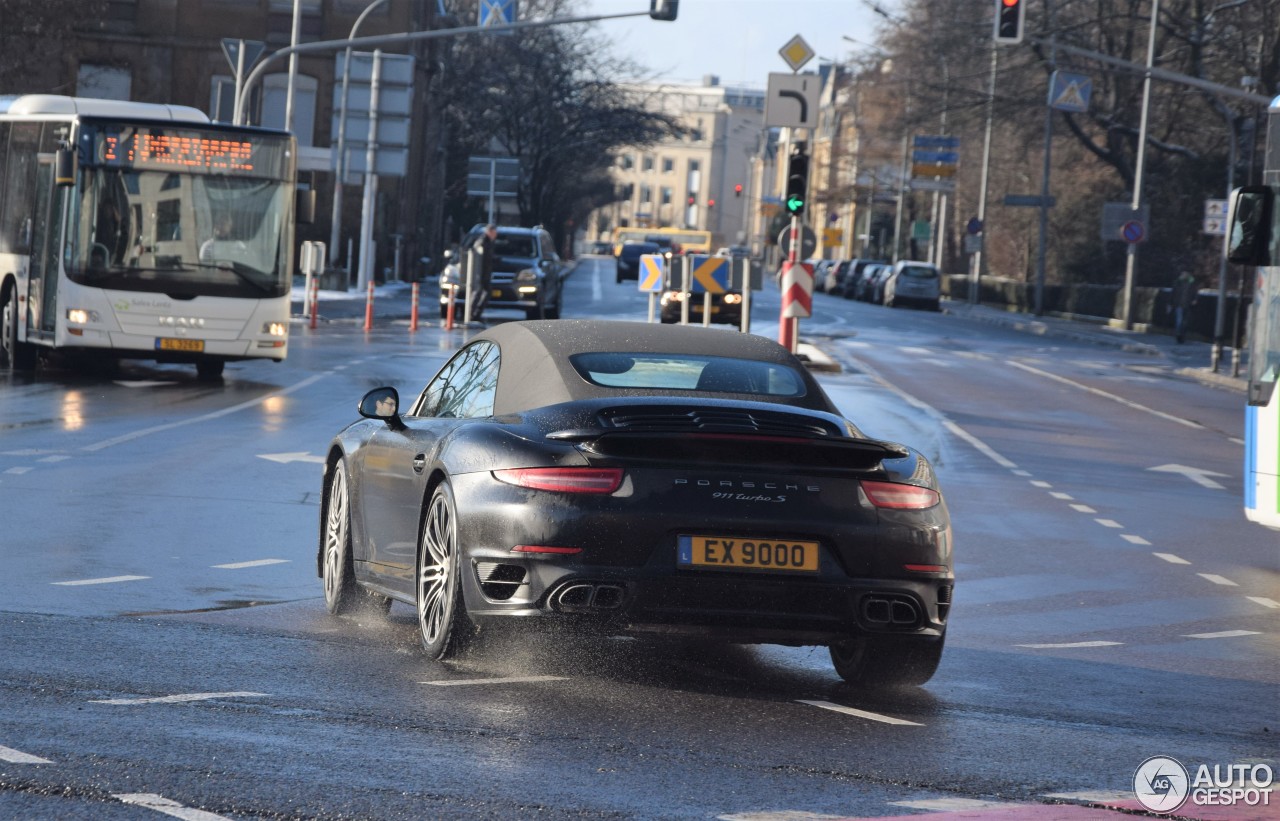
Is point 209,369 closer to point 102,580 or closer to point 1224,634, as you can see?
point 102,580

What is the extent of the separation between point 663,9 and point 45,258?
16.5m

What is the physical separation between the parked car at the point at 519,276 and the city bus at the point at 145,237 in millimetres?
17065

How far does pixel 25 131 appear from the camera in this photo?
24891 mm

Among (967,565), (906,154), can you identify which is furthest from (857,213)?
(967,565)

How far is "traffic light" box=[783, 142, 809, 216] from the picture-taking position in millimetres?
27516

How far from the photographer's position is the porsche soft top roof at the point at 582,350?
25.8 ft

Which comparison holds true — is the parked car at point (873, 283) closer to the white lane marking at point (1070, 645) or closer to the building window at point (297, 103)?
the building window at point (297, 103)

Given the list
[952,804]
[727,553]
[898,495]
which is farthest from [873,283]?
[952,804]

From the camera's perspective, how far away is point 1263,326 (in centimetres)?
1295

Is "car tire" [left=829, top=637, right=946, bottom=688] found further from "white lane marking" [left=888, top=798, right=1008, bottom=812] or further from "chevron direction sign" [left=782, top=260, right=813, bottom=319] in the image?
"chevron direction sign" [left=782, top=260, right=813, bottom=319]

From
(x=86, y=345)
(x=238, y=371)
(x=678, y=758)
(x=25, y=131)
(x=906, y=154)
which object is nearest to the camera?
(x=678, y=758)

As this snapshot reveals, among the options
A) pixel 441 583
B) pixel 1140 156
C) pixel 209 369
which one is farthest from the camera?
pixel 1140 156

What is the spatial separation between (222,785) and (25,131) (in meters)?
20.7

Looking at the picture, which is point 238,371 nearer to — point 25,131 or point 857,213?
point 25,131
